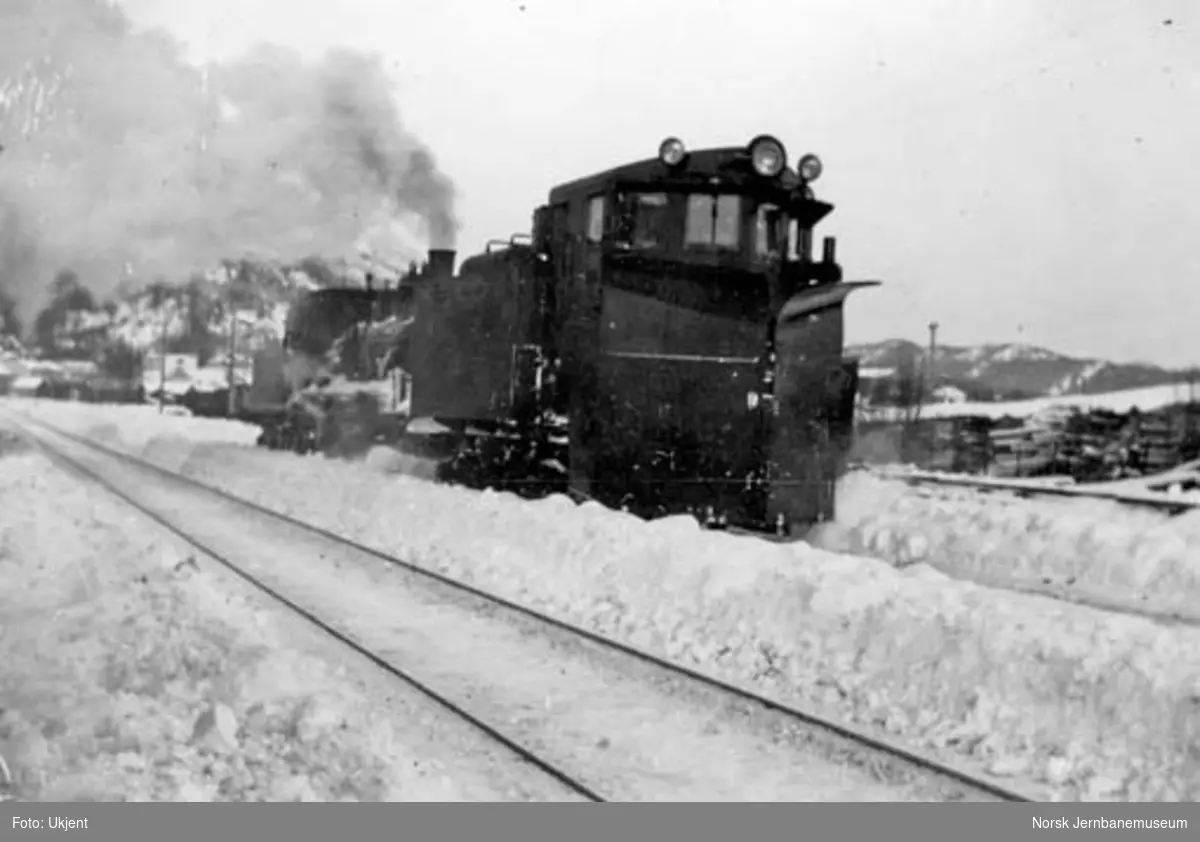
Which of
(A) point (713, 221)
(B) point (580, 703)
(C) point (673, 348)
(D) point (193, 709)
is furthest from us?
(A) point (713, 221)

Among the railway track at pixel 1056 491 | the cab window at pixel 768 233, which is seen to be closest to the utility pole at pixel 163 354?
the cab window at pixel 768 233

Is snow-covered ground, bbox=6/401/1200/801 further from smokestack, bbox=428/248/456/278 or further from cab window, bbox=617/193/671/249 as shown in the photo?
smokestack, bbox=428/248/456/278

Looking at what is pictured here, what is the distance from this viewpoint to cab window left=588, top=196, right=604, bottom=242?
10344mm

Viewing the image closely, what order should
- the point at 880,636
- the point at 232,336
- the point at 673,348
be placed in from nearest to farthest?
the point at 880,636
the point at 673,348
the point at 232,336

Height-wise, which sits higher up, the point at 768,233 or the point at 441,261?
the point at 441,261

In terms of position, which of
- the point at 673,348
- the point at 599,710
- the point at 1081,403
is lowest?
the point at 599,710

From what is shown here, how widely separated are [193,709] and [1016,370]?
12.8 metres

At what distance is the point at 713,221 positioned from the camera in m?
10.2

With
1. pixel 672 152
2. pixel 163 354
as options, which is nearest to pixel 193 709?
pixel 672 152

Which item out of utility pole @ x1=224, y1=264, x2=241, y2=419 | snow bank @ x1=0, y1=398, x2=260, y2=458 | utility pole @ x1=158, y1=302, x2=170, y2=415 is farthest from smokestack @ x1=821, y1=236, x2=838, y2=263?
snow bank @ x1=0, y1=398, x2=260, y2=458

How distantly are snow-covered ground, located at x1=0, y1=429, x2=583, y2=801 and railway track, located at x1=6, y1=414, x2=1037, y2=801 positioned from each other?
0.82ft

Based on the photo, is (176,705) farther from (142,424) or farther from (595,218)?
(142,424)

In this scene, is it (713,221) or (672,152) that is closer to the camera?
(672,152)

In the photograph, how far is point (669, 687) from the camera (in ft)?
18.0
